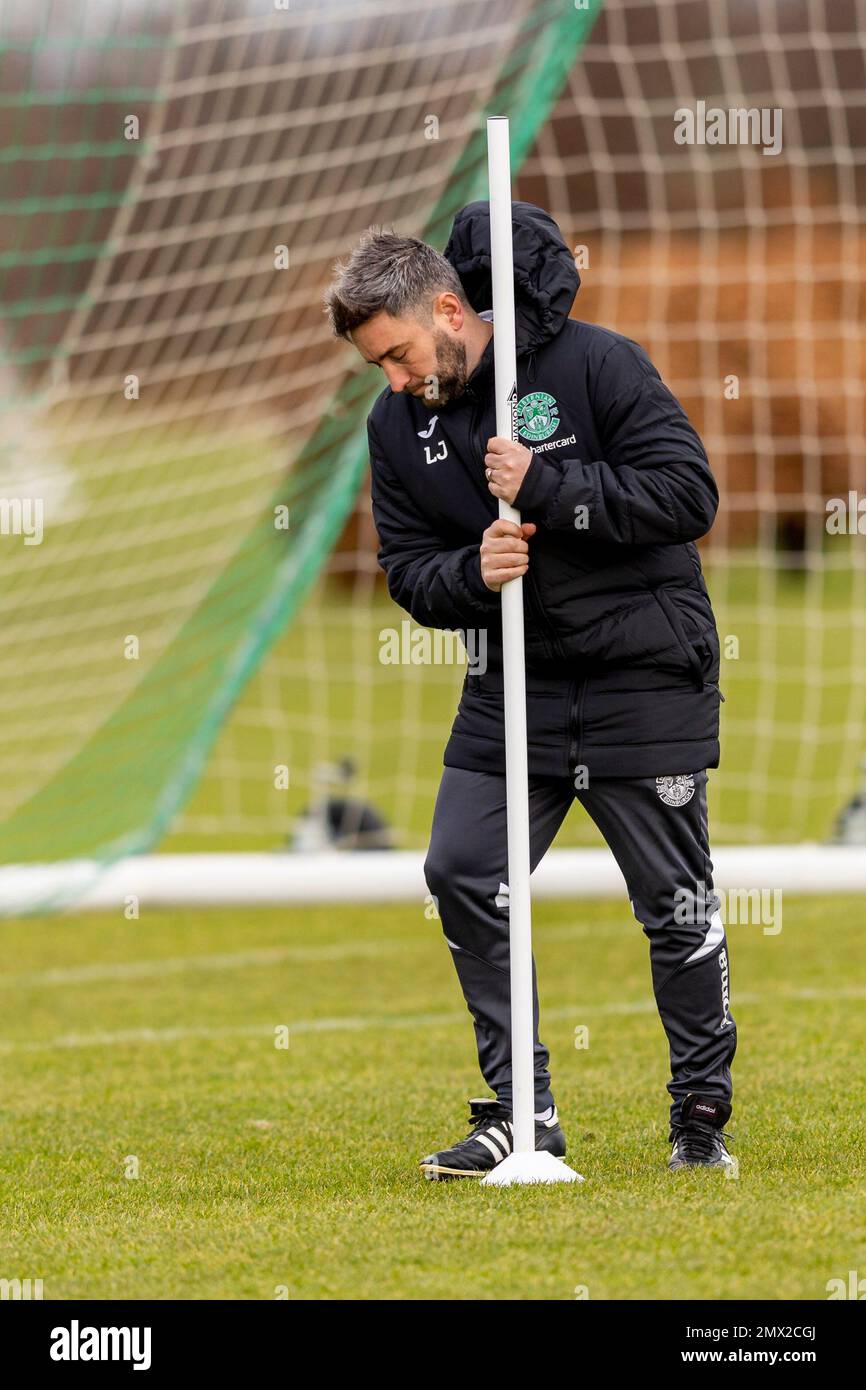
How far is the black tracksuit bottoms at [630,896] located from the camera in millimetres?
4039

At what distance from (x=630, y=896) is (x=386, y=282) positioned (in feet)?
4.23

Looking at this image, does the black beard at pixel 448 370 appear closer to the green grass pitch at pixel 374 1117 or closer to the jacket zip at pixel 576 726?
the jacket zip at pixel 576 726

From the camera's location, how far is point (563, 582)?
4004mm

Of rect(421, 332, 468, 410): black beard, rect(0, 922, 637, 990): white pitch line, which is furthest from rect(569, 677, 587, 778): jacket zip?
rect(0, 922, 637, 990): white pitch line

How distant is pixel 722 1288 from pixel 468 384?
1.81m

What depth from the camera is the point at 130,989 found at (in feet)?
23.9

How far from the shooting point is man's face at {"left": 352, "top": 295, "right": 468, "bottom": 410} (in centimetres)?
392

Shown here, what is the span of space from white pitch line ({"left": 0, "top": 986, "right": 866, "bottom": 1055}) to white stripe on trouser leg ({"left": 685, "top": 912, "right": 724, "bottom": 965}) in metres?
2.32

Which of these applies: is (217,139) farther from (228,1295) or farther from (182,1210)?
(228,1295)

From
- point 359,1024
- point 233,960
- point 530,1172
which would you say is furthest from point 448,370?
point 233,960

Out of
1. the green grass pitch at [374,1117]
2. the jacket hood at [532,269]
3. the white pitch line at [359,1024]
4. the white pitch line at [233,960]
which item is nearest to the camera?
the green grass pitch at [374,1117]

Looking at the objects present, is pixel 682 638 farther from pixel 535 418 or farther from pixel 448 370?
pixel 448 370

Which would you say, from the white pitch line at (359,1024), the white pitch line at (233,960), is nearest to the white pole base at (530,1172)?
the white pitch line at (359,1024)

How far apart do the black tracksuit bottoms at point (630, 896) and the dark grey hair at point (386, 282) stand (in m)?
0.95
